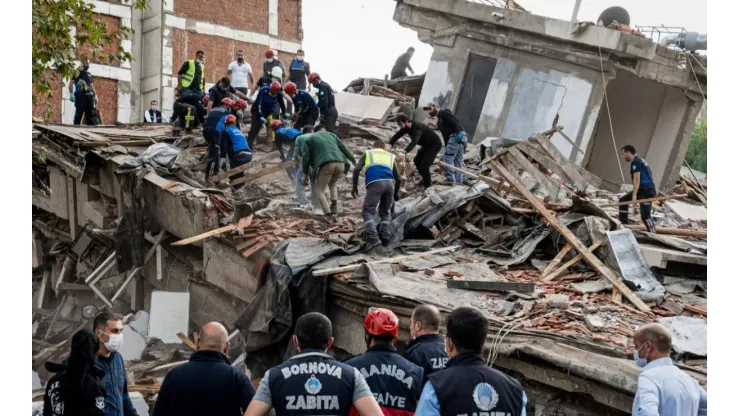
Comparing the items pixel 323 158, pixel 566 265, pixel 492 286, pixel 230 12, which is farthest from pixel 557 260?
pixel 230 12

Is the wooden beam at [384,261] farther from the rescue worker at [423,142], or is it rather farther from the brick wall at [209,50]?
the brick wall at [209,50]

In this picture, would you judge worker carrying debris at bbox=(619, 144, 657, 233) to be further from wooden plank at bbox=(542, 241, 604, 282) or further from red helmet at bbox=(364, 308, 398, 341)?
red helmet at bbox=(364, 308, 398, 341)

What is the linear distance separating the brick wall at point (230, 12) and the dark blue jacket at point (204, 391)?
973 inches

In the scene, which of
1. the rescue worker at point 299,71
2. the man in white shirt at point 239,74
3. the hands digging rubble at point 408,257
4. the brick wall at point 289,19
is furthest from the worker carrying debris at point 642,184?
the brick wall at point 289,19

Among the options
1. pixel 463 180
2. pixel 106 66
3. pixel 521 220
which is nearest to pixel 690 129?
pixel 463 180

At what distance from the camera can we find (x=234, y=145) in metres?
13.6

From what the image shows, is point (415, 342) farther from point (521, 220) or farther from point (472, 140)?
point (472, 140)

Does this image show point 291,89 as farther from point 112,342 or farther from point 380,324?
point 380,324

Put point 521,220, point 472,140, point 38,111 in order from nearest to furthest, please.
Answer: point 521,220, point 472,140, point 38,111

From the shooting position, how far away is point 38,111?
2288cm

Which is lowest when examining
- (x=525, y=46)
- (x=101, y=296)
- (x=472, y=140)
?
(x=101, y=296)

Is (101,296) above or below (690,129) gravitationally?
below

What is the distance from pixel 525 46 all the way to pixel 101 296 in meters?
9.20

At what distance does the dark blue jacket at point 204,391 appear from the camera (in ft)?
14.6
